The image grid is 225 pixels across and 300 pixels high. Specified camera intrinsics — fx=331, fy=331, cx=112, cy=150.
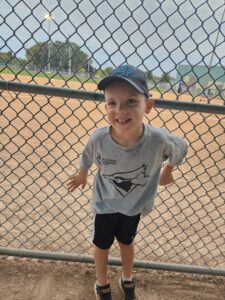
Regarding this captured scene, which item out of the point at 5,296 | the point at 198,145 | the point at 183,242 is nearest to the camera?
the point at 5,296

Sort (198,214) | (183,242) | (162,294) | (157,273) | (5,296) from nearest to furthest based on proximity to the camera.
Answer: (5,296) → (162,294) → (157,273) → (183,242) → (198,214)

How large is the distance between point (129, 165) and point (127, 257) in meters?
0.75

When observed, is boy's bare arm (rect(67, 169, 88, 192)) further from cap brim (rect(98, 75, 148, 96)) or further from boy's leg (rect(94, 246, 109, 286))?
cap brim (rect(98, 75, 148, 96))

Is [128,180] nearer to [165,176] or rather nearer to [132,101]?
[165,176]

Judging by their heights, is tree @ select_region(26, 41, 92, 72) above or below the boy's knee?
above

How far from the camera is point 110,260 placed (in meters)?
2.54

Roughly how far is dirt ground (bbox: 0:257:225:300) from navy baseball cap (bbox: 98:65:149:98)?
1.54 m

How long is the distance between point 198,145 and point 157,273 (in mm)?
4910

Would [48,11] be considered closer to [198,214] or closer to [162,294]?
[162,294]

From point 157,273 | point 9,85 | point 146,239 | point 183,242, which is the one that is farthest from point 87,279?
point 9,85

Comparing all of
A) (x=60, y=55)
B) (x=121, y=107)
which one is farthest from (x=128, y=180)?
(x=60, y=55)

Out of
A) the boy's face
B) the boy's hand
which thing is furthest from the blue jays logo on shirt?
the boy's face

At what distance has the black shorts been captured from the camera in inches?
81.0

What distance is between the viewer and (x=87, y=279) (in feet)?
8.32
